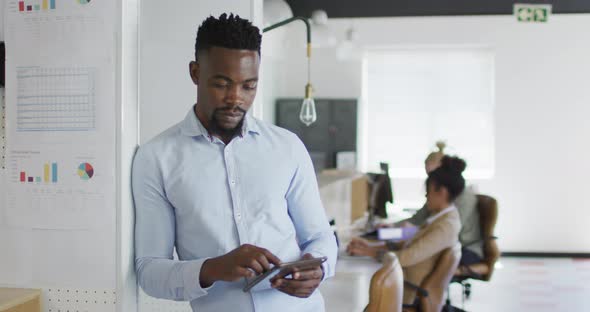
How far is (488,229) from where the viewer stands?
5449 millimetres

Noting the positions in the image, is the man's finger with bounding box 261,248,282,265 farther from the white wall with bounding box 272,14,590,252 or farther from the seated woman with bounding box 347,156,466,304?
the white wall with bounding box 272,14,590,252

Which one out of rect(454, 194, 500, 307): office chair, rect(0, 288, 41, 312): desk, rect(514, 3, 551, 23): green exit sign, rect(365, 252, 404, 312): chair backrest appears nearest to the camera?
rect(0, 288, 41, 312): desk

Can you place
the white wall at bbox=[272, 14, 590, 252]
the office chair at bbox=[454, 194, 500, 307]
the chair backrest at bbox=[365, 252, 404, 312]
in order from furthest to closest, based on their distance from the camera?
the white wall at bbox=[272, 14, 590, 252] < the office chair at bbox=[454, 194, 500, 307] < the chair backrest at bbox=[365, 252, 404, 312]

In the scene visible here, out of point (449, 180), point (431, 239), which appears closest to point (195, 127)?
point (431, 239)

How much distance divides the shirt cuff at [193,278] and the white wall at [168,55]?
3.63 feet

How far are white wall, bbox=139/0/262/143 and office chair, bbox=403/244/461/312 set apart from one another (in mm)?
1762

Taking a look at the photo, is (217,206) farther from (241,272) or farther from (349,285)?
(349,285)

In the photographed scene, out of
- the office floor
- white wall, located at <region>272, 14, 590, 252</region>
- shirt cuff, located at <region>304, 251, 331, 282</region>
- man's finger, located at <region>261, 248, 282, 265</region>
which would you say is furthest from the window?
man's finger, located at <region>261, 248, 282, 265</region>

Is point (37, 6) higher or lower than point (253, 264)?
higher

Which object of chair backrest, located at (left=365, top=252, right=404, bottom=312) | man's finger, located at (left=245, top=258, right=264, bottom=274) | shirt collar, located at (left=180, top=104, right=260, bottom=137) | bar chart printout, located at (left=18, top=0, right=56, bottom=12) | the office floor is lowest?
the office floor

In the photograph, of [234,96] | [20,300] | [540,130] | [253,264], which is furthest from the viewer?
[540,130]

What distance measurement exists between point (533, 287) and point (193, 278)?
6288mm

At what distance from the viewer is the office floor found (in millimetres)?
6352

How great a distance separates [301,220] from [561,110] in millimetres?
7926
